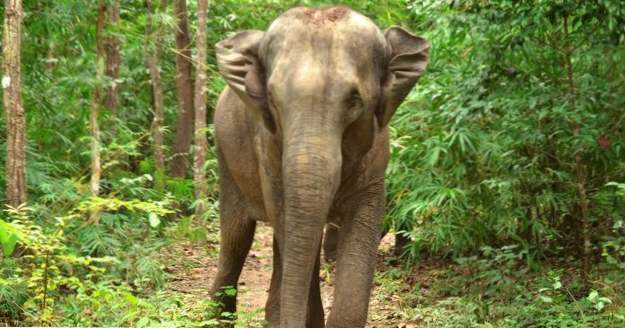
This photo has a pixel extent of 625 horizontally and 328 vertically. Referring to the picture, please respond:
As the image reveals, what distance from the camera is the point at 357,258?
6.95 m

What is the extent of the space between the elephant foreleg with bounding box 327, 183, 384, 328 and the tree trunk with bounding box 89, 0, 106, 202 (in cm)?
372

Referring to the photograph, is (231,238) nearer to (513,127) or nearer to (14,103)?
(14,103)

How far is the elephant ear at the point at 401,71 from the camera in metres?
6.55

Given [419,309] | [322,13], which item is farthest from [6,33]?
[419,309]

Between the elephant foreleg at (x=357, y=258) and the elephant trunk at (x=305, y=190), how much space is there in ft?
2.02

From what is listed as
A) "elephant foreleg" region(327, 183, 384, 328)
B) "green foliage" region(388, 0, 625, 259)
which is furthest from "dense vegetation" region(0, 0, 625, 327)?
"elephant foreleg" region(327, 183, 384, 328)

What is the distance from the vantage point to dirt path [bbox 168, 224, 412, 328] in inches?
400

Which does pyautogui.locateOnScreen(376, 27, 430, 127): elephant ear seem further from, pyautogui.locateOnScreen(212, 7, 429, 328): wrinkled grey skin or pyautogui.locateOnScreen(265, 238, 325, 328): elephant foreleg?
pyautogui.locateOnScreen(265, 238, 325, 328): elephant foreleg

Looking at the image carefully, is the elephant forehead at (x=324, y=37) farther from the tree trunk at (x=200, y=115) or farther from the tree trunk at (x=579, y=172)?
the tree trunk at (x=200, y=115)

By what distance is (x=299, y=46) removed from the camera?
245 inches

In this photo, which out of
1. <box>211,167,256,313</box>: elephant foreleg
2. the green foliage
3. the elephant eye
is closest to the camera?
the elephant eye

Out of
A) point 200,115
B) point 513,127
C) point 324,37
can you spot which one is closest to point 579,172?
point 513,127

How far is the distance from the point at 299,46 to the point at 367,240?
144 centimetres

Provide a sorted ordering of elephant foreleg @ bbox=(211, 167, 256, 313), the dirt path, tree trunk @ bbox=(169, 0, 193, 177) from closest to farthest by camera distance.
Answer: elephant foreleg @ bbox=(211, 167, 256, 313)
the dirt path
tree trunk @ bbox=(169, 0, 193, 177)
